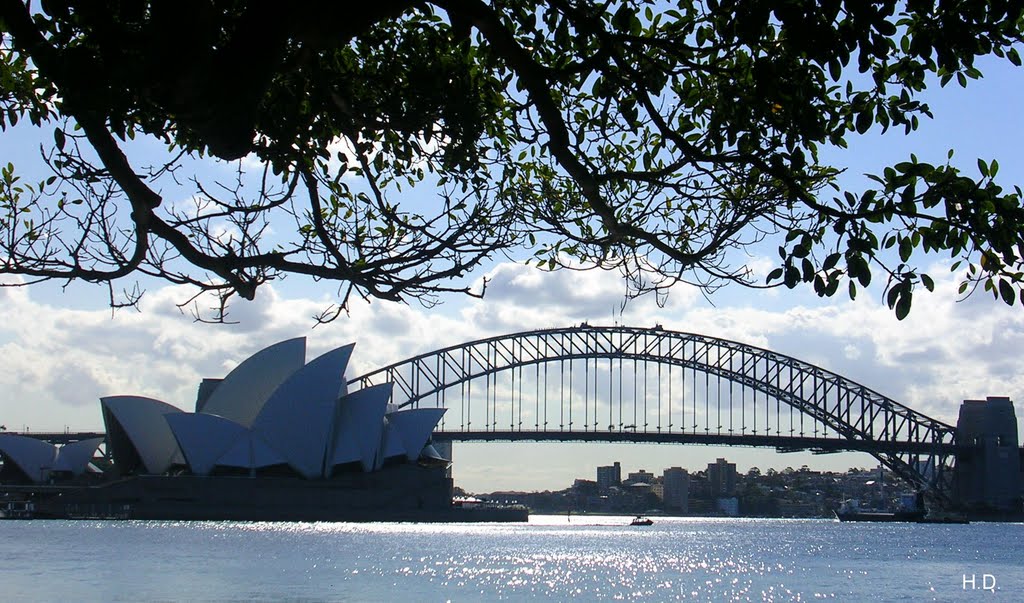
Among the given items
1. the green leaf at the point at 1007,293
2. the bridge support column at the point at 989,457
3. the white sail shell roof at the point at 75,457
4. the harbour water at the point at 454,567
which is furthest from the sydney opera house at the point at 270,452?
the green leaf at the point at 1007,293

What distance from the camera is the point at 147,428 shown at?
275 ft

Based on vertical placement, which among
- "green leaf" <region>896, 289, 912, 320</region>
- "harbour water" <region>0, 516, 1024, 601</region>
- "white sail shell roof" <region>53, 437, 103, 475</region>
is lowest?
"harbour water" <region>0, 516, 1024, 601</region>

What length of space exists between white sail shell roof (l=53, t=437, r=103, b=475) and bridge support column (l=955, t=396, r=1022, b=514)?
246 feet

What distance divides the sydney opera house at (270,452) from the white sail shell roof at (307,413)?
0.06 m

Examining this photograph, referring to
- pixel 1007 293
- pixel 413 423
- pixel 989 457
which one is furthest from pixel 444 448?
pixel 1007 293

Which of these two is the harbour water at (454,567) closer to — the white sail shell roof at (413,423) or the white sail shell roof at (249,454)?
the white sail shell roof at (249,454)

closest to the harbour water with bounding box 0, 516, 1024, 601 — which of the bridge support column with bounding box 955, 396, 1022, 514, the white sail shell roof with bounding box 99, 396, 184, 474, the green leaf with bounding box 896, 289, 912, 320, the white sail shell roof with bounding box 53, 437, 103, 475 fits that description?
the white sail shell roof with bounding box 99, 396, 184, 474

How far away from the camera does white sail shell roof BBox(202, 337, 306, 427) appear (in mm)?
77500

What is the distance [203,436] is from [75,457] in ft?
72.3

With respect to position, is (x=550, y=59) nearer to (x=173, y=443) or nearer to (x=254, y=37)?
(x=254, y=37)

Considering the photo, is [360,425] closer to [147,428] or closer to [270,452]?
Answer: [270,452]

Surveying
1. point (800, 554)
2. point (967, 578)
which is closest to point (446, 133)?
point (967, 578)

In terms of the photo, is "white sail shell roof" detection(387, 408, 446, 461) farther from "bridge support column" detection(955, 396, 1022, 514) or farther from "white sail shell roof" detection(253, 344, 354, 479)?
"bridge support column" detection(955, 396, 1022, 514)

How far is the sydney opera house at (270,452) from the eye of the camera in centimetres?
7825
